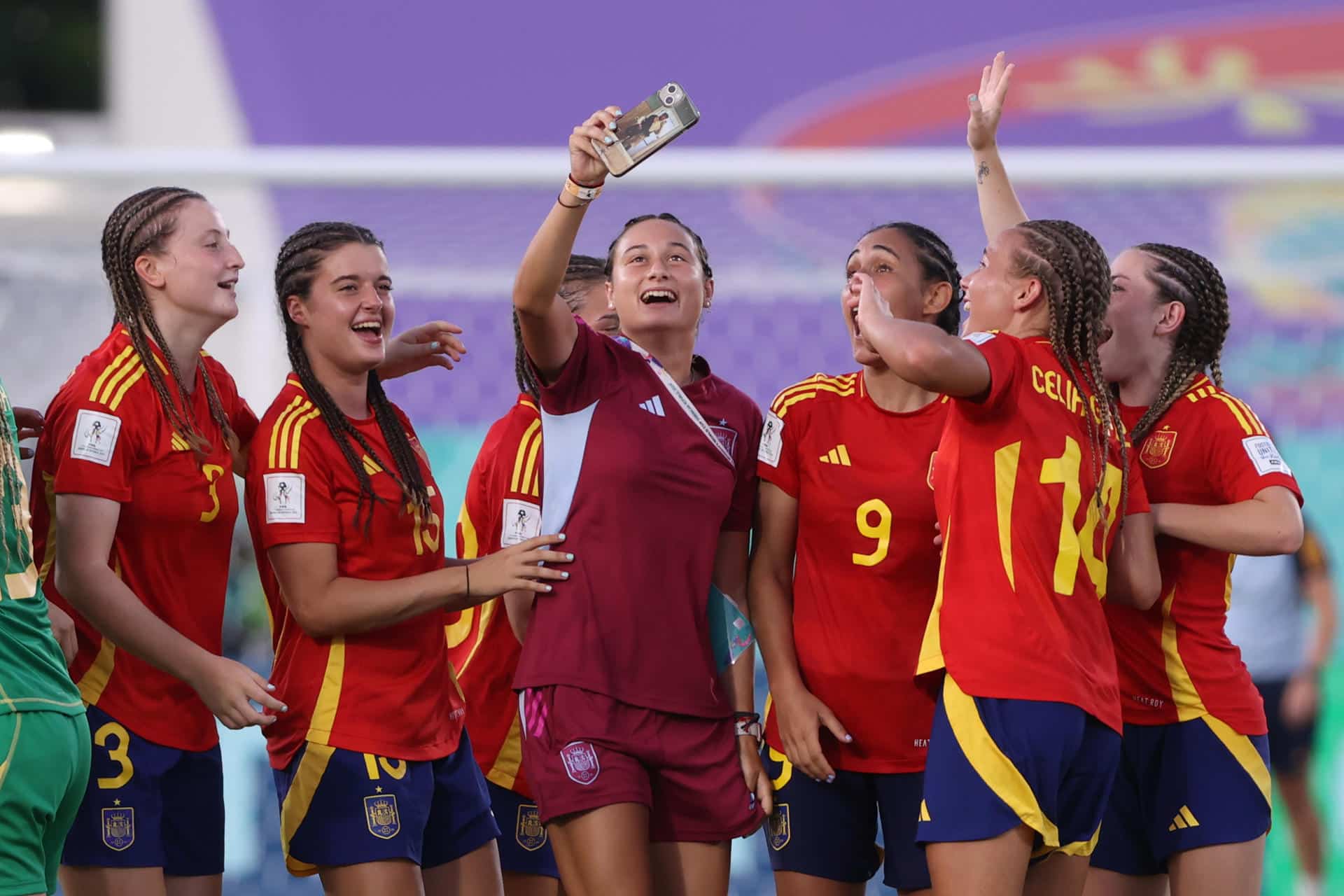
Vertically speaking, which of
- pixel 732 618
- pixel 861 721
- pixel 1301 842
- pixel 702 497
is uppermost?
pixel 702 497

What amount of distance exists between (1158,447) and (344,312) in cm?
221

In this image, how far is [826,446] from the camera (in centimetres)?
409

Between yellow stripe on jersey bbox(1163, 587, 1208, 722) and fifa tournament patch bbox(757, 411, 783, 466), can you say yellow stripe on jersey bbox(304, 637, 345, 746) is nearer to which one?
fifa tournament patch bbox(757, 411, 783, 466)

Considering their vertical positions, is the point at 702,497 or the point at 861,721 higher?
the point at 702,497

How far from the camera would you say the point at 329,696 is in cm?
366

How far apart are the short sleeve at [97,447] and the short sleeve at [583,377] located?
39.2 inches

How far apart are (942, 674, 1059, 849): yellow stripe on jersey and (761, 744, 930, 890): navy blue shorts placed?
56 cm

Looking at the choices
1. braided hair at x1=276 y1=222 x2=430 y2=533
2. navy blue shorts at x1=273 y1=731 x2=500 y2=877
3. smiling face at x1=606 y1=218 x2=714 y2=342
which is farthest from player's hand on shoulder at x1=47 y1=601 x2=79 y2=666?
smiling face at x1=606 y1=218 x2=714 y2=342

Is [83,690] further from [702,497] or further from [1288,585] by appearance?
[1288,585]

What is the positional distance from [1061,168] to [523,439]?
3.16 m

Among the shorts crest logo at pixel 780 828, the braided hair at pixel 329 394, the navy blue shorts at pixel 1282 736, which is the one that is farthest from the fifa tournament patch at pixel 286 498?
the navy blue shorts at pixel 1282 736

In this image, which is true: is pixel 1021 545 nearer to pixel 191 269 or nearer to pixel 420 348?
pixel 420 348

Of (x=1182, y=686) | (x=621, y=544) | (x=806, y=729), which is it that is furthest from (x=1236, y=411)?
(x=621, y=544)

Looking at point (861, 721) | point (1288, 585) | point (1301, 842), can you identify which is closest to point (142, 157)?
point (861, 721)
